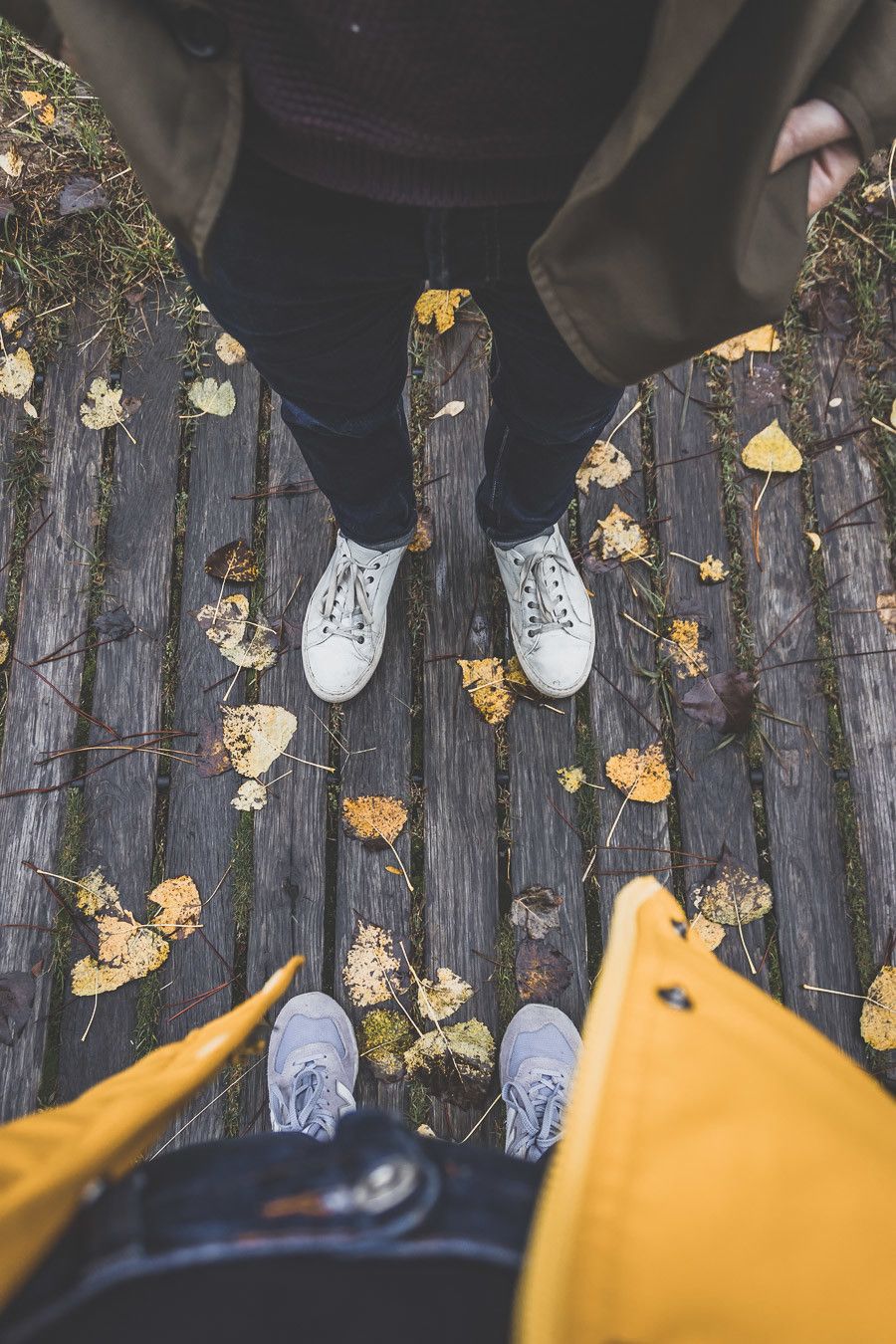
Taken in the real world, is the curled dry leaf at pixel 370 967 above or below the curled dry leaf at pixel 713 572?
below

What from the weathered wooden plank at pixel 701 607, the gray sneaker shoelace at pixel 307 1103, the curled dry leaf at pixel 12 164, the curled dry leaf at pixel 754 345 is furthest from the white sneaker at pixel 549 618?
the curled dry leaf at pixel 12 164

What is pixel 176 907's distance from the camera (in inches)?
63.8

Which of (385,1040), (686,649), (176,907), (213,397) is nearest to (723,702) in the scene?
(686,649)

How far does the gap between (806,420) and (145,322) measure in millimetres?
1542

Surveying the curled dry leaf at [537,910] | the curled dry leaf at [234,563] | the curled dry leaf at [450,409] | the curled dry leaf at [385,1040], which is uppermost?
the curled dry leaf at [450,409]

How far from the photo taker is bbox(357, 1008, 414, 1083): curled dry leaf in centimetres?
153

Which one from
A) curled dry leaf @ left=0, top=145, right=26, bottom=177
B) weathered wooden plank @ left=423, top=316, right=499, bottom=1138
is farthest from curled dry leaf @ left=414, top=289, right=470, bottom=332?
curled dry leaf @ left=0, top=145, right=26, bottom=177

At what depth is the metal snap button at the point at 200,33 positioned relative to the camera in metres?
0.68

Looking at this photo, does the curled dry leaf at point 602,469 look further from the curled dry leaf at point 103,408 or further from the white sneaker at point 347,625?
the curled dry leaf at point 103,408

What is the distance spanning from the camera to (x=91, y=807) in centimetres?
168

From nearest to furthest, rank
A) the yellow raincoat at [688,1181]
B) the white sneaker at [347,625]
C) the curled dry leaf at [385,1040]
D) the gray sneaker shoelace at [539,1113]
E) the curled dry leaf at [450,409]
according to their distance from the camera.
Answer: the yellow raincoat at [688,1181] < the gray sneaker shoelace at [539,1113] < the curled dry leaf at [385,1040] < the white sneaker at [347,625] < the curled dry leaf at [450,409]

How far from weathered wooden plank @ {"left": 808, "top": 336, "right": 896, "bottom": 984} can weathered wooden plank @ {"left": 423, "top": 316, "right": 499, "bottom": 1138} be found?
745 mm

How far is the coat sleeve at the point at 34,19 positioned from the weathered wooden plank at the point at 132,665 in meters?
1.06

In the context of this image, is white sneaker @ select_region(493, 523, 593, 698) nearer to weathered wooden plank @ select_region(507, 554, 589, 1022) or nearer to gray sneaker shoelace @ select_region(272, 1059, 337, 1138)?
weathered wooden plank @ select_region(507, 554, 589, 1022)
